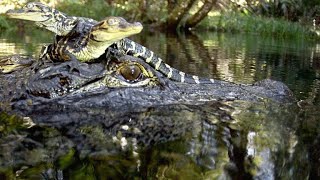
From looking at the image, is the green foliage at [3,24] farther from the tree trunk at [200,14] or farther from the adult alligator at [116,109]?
the adult alligator at [116,109]

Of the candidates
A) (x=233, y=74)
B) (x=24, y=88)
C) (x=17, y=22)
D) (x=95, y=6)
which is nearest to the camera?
(x=24, y=88)

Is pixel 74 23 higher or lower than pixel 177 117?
higher

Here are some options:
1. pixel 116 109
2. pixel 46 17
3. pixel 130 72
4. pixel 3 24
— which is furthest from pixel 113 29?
pixel 3 24

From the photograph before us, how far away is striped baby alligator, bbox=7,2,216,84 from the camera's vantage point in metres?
3.87

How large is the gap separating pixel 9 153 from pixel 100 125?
0.73 metres

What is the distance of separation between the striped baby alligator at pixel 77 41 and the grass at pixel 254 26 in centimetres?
1337

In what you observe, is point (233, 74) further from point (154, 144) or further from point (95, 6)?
point (95, 6)

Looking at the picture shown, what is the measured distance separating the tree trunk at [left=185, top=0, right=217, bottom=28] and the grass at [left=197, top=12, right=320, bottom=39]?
2.83 feet

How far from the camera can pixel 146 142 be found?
280cm

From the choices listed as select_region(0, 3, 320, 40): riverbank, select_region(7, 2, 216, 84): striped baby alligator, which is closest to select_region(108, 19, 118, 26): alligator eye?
select_region(7, 2, 216, 84): striped baby alligator

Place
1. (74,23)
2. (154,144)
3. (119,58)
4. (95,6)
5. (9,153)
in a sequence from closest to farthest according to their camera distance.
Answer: (9,153)
(154,144)
(119,58)
(74,23)
(95,6)

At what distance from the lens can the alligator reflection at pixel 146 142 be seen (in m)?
2.43

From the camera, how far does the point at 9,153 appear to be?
254 cm

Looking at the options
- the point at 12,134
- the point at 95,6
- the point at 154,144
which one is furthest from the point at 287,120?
the point at 95,6
